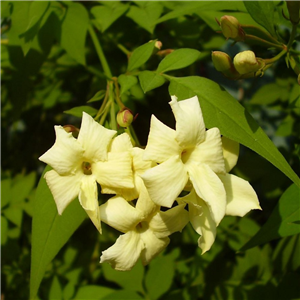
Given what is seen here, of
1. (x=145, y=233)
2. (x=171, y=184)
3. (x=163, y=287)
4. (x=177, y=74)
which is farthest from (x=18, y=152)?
(x=171, y=184)

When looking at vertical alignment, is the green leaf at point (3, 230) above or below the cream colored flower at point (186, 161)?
below

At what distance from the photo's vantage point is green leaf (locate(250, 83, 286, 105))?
1312 millimetres

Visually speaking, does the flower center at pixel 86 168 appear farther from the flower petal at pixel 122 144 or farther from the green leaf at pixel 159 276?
the green leaf at pixel 159 276

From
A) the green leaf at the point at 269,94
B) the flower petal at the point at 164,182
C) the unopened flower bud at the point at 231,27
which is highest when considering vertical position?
the unopened flower bud at the point at 231,27

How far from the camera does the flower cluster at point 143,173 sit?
2.36 ft

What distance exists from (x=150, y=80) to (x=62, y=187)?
33cm

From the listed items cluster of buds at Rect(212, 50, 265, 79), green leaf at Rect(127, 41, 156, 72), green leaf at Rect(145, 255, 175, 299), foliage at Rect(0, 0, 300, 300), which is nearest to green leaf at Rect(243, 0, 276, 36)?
foliage at Rect(0, 0, 300, 300)

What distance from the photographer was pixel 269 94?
132cm

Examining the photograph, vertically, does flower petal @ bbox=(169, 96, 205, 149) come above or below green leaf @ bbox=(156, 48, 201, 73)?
below

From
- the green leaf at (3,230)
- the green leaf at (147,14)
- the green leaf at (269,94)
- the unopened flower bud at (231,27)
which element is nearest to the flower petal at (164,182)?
the unopened flower bud at (231,27)

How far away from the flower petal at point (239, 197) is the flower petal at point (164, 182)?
0.14 m

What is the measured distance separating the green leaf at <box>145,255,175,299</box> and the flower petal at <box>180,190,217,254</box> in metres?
0.42

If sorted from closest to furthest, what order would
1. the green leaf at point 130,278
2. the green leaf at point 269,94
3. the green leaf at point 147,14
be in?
1. the green leaf at point 147,14
2. the green leaf at point 130,278
3. the green leaf at point 269,94

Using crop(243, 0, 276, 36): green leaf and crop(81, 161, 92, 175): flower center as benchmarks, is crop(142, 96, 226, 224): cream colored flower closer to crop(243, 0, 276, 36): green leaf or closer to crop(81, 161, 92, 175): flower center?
crop(81, 161, 92, 175): flower center
